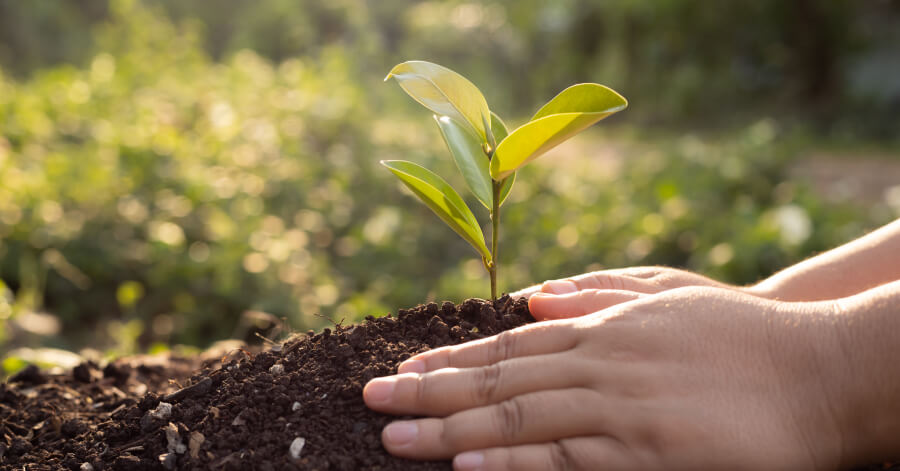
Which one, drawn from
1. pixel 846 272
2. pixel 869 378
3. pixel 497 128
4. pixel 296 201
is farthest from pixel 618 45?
pixel 869 378

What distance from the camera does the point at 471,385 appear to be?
111 centimetres

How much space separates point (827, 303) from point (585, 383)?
17.7 inches

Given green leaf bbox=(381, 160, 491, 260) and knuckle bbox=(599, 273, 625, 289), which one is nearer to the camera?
green leaf bbox=(381, 160, 491, 260)

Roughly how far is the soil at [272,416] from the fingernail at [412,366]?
51mm

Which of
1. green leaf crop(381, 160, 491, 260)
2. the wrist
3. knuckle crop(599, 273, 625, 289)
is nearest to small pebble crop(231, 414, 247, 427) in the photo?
green leaf crop(381, 160, 491, 260)

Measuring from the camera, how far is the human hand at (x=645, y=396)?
40.8 inches

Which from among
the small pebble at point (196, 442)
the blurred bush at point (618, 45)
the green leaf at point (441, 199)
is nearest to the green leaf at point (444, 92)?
the green leaf at point (441, 199)

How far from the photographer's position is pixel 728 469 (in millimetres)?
1028

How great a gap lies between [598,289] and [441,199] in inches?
13.9

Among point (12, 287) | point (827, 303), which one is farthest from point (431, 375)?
point (12, 287)

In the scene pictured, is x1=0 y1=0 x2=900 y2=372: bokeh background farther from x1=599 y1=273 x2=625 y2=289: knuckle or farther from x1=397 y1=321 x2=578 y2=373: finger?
x1=599 y1=273 x2=625 y2=289: knuckle

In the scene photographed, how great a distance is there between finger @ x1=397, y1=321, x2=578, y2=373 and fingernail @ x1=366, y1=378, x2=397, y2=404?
0.17 ft

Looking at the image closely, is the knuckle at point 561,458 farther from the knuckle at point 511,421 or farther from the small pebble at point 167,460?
the small pebble at point 167,460

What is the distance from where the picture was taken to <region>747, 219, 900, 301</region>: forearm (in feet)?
4.84
